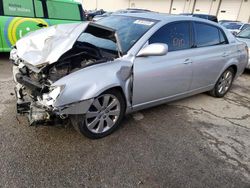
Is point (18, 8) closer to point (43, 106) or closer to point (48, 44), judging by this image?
point (48, 44)

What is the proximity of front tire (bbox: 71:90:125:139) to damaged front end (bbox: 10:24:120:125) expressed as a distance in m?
0.20

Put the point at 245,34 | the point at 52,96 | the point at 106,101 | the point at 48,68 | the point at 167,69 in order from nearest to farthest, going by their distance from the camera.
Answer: the point at 52,96, the point at 48,68, the point at 106,101, the point at 167,69, the point at 245,34

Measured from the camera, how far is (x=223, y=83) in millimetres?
5090

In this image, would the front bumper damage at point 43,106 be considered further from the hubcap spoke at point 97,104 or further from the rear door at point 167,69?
the rear door at point 167,69

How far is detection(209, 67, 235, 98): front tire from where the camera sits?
4.97 metres

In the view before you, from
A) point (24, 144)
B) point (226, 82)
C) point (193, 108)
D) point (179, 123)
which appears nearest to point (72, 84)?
point (24, 144)

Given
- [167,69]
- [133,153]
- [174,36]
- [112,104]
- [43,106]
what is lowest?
[133,153]

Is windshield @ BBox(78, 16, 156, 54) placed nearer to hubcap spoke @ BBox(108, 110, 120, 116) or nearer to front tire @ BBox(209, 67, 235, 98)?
hubcap spoke @ BBox(108, 110, 120, 116)

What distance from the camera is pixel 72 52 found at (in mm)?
3172

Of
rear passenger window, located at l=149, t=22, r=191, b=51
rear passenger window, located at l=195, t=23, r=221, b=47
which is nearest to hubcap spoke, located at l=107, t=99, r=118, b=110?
rear passenger window, located at l=149, t=22, r=191, b=51

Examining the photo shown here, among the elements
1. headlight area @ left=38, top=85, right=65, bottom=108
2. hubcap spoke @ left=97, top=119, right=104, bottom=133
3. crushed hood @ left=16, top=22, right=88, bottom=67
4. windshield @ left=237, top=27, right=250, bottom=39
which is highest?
crushed hood @ left=16, top=22, right=88, bottom=67

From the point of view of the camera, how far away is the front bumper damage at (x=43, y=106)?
2527mm

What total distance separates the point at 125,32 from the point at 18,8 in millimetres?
3663

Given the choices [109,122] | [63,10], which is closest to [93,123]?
[109,122]
